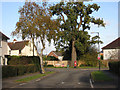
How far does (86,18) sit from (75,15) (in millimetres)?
2731

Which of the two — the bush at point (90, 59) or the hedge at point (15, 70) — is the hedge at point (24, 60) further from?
the bush at point (90, 59)

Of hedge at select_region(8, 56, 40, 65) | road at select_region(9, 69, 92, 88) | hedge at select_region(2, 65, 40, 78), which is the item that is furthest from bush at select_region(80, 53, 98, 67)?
road at select_region(9, 69, 92, 88)

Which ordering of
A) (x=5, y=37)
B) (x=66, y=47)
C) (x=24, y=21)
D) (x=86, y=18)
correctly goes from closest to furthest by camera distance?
(x=24, y=21)
(x=5, y=37)
(x=86, y=18)
(x=66, y=47)

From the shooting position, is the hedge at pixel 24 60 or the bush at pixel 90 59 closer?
the hedge at pixel 24 60

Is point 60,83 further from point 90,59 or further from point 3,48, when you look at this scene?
point 90,59

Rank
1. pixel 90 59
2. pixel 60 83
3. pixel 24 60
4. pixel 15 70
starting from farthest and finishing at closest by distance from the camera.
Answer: pixel 90 59
pixel 24 60
pixel 15 70
pixel 60 83

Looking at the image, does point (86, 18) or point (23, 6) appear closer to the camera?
point (23, 6)

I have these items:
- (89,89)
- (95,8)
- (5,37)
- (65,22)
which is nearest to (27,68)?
(5,37)

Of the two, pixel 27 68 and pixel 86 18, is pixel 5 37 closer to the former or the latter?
pixel 27 68

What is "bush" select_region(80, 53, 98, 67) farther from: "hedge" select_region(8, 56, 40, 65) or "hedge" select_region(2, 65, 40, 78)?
"hedge" select_region(2, 65, 40, 78)

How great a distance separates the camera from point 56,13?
161ft

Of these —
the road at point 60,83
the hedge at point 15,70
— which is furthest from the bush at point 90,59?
the road at point 60,83

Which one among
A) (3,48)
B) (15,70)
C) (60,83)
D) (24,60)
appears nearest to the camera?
(60,83)

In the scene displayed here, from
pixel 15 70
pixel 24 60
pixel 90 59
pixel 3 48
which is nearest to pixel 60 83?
pixel 15 70
